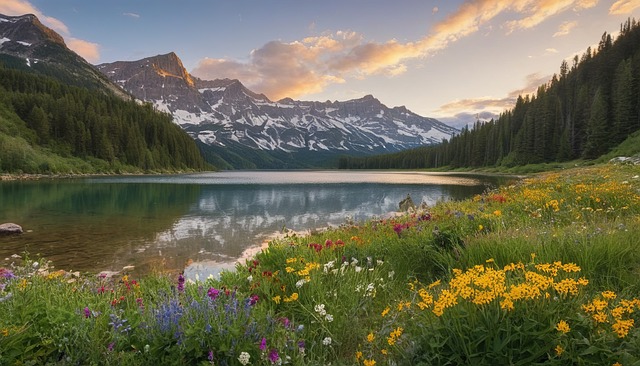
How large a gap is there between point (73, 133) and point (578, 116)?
157806 mm

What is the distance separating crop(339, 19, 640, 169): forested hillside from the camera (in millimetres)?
78438

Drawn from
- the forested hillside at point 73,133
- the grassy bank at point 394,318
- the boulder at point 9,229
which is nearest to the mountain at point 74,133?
the forested hillside at point 73,133

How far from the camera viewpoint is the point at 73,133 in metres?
115

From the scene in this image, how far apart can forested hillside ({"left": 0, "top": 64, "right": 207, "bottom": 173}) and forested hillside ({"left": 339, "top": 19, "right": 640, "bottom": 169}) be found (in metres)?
131

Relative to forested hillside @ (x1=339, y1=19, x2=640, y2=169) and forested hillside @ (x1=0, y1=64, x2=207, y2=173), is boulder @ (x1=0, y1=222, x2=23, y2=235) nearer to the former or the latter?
forested hillside @ (x1=0, y1=64, x2=207, y2=173)

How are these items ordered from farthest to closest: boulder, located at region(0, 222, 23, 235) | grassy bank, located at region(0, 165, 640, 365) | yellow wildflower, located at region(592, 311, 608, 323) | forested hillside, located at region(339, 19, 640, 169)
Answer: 1. forested hillside, located at region(339, 19, 640, 169)
2. boulder, located at region(0, 222, 23, 235)
3. grassy bank, located at region(0, 165, 640, 365)
4. yellow wildflower, located at region(592, 311, 608, 323)

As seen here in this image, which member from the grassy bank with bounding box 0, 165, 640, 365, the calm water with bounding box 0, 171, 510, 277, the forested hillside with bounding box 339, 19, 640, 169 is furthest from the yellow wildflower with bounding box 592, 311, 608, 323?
the forested hillside with bounding box 339, 19, 640, 169

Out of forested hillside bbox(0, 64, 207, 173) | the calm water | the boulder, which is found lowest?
the calm water

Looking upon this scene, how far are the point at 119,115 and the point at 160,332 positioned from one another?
16802cm

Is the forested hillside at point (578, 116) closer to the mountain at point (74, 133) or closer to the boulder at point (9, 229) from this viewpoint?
the boulder at point (9, 229)

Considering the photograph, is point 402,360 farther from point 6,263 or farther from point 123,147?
point 123,147

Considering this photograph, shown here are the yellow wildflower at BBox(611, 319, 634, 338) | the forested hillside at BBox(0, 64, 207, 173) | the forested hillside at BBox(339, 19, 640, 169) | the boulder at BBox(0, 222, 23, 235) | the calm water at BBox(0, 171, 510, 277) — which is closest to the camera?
the yellow wildflower at BBox(611, 319, 634, 338)

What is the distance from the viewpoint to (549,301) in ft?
10.2

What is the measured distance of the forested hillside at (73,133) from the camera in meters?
87.5
